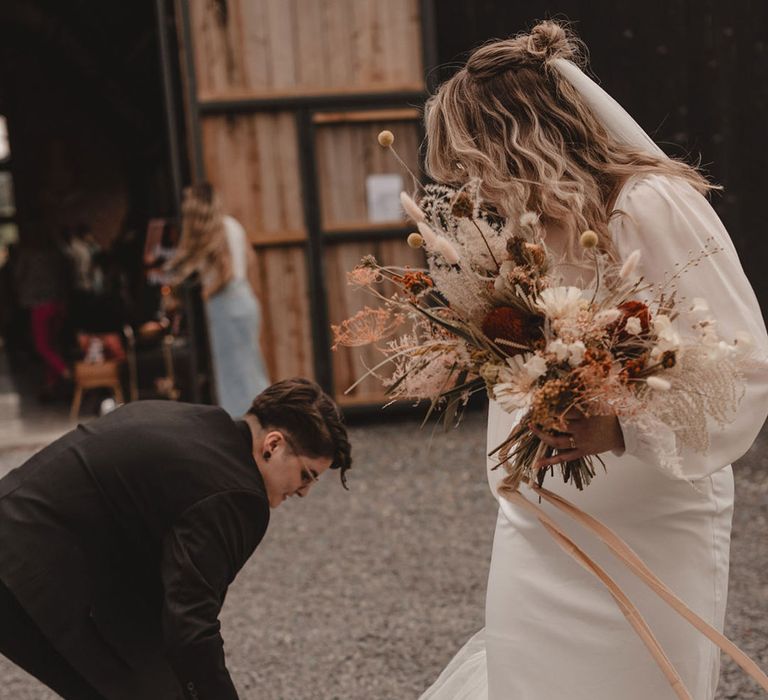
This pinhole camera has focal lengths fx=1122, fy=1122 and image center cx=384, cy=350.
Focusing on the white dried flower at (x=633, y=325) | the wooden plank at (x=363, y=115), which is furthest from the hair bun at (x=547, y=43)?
the wooden plank at (x=363, y=115)

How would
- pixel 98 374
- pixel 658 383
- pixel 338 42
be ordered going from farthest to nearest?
1. pixel 98 374
2. pixel 338 42
3. pixel 658 383

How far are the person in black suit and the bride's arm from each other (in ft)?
2.92

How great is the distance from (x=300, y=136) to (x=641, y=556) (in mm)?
5881

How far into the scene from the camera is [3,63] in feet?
58.3

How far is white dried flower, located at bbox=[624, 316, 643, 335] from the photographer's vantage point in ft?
5.85

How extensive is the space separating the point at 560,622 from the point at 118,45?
13886mm

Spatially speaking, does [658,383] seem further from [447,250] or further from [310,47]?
[310,47]

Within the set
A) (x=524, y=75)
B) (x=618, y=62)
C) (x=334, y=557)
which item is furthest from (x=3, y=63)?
(x=524, y=75)

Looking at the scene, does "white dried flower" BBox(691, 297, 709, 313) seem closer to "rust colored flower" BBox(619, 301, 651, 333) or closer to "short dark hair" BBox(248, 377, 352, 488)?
"rust colored flower" BBox(619, 301, 651, 333)

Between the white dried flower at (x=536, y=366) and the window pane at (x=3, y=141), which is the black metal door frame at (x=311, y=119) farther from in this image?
the window pane at (x=3, y=141)

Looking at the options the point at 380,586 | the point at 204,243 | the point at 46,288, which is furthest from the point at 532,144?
the point at 46,288

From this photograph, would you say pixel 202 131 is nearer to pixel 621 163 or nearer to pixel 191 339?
pixel 191 339

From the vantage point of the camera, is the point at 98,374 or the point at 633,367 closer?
the point at 633,367

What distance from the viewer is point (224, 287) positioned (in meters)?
7.26
